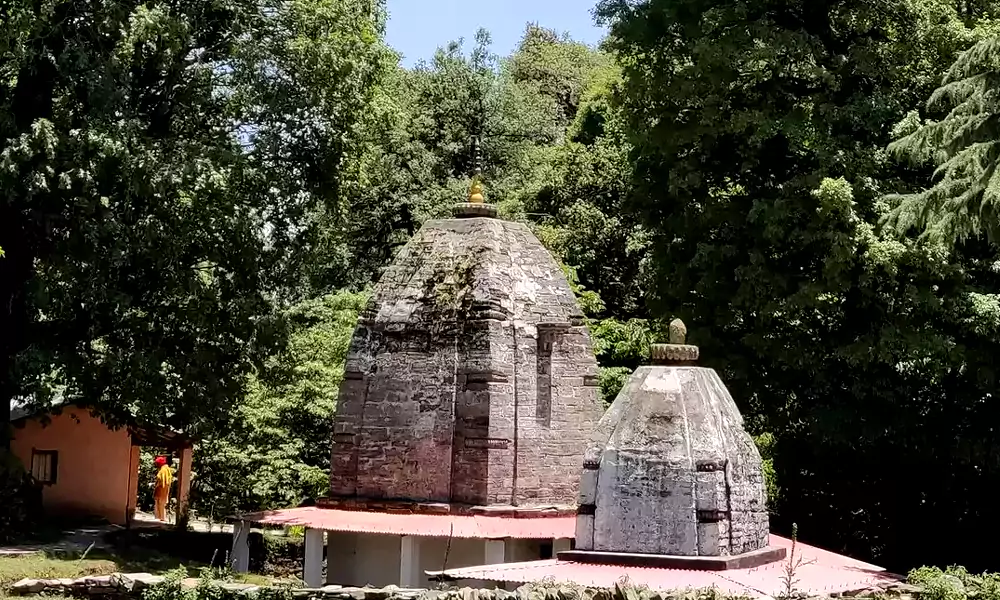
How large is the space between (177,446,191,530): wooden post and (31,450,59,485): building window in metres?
2.47

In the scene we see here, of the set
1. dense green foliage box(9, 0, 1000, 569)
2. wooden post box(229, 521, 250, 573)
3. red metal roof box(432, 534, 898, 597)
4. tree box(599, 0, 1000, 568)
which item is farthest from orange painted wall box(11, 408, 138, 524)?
red metal roof box(432, 534, 898, 597)

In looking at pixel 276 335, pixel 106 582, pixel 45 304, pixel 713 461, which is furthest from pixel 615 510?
pixel 45 304

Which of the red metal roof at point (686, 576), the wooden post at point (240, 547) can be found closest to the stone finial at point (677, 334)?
the red metal roof at point (686, 576)

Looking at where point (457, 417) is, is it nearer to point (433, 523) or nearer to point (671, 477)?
point (433, 523)

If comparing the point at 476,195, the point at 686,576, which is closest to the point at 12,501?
the point at 476,195

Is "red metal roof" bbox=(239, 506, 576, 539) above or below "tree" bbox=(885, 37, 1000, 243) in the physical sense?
below

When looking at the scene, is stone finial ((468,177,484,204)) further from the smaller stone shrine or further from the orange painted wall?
the orange painted wall

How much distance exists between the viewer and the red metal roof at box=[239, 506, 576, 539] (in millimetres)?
18359

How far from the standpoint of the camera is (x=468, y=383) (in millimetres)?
19531

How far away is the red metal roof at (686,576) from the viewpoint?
13.9 metres

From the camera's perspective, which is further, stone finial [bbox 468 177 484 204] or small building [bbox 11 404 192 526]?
small building [bbox 11 404 192 526]

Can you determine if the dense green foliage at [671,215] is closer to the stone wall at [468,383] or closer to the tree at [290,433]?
the tree at [290,433]

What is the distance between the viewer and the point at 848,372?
21.5 meters

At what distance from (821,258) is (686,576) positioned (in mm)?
8019
